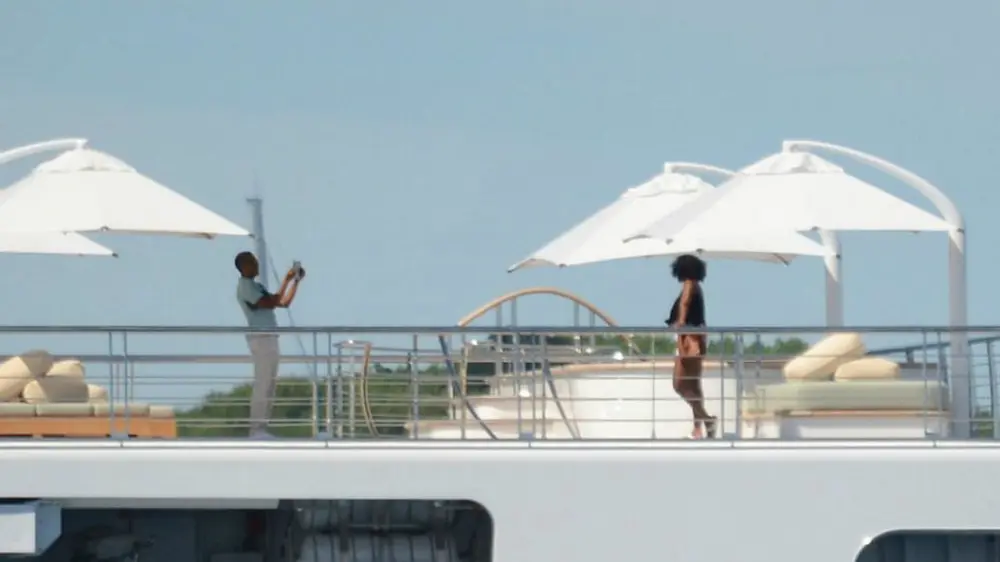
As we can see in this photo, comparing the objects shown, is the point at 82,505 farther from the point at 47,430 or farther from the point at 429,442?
the point at 429,442

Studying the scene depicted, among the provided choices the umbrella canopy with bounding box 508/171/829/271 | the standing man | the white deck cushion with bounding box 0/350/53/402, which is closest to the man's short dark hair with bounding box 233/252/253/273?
the standing man

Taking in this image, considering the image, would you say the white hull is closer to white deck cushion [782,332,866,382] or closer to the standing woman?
the standing woman

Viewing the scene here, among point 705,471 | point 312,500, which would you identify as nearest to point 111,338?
point 312,500

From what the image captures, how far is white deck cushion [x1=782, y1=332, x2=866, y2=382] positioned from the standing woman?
0.62m

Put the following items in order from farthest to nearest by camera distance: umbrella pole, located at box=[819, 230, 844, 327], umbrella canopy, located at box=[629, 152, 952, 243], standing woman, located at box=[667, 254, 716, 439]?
umbrella pole, located at box=[819, 230, 844, 327]
umbrella canopy, located at box=[629, 152, 952, 243]
standing woman, located at box=[667, 254, 716, 439]

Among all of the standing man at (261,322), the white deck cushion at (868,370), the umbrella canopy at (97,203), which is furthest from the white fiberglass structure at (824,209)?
the umbrella canopy at (97,203)

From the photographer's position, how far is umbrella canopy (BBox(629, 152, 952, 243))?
42.5 ft

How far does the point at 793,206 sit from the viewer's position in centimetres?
1317

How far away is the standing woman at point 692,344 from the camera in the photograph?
42.2 feet

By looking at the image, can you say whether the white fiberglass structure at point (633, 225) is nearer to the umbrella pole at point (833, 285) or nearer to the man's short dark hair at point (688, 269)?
the umbrella pole at point (833, 285)

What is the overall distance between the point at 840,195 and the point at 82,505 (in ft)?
18.0

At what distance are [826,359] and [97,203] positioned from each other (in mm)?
5287

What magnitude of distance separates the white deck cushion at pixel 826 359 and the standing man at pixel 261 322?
11.3ft

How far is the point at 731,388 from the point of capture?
13688 millimetres
